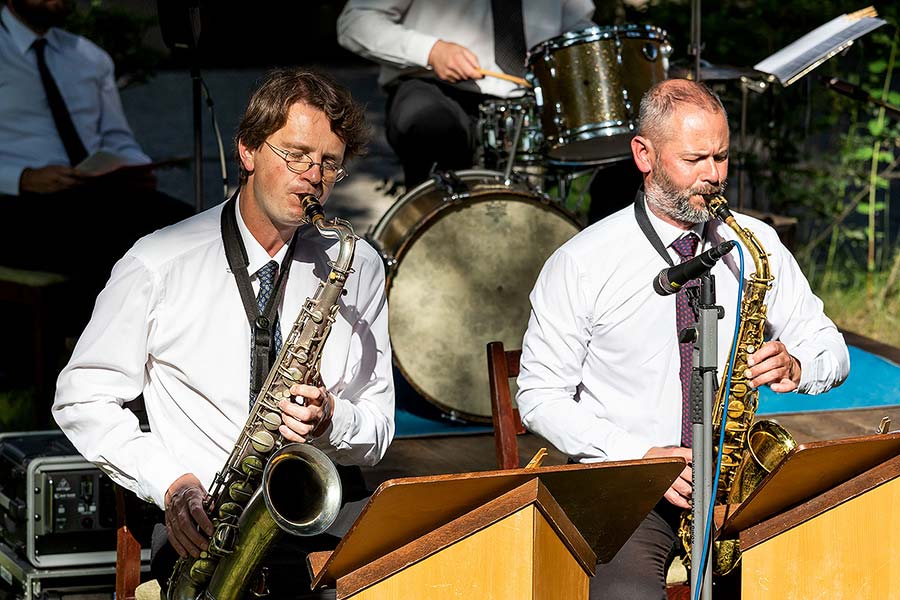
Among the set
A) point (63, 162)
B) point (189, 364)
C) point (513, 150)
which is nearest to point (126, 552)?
point (189, 364)

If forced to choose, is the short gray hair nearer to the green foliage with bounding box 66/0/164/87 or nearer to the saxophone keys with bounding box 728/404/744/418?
the saxophone keys with bounding box 728/404/744/418

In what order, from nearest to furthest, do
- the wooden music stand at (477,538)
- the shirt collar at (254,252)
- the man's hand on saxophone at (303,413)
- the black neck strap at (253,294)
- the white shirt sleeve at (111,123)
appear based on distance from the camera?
the wooden music stand at (477,538)
the man's hand on saxophone at (303,413)
the black neck strap at (253,294)
the shirt collar at (254,252)
the white shirt sleeve at (111,123)

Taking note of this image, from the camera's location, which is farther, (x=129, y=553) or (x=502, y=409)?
(x=502, y=409)

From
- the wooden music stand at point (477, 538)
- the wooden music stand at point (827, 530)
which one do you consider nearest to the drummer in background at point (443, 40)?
the wooden music stand at point (827, 530)

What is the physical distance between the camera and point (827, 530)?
9.09 ft

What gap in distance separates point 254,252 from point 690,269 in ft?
3.48

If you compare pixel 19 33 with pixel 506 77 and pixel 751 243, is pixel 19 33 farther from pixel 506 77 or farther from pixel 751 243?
pixel 751 243

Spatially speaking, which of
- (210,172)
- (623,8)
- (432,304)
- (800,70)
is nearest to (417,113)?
(432,304)

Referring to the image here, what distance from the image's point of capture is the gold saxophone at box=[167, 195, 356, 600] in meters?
2.69

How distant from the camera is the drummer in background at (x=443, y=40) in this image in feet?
17.4

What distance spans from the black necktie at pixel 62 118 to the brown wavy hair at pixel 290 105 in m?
2.83

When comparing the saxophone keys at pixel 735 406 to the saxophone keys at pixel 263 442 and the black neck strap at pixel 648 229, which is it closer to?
the black neck strap at pixel 648 229

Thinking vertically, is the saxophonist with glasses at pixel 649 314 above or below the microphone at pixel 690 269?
below

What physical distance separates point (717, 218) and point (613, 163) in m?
1.84
